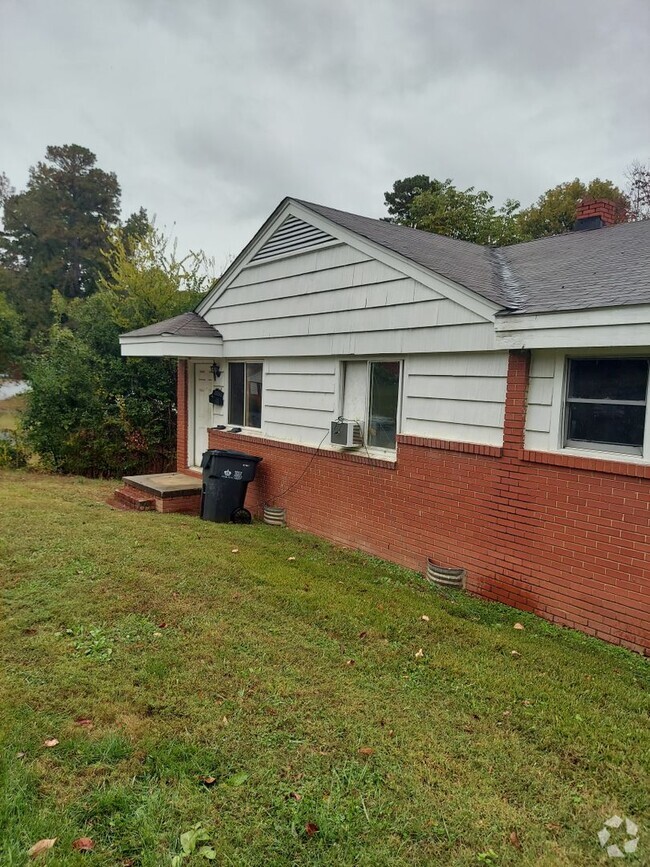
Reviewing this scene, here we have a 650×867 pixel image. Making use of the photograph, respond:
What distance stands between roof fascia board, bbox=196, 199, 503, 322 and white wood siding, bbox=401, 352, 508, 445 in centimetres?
51

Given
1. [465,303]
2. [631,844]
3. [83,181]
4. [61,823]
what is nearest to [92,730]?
[61,823]

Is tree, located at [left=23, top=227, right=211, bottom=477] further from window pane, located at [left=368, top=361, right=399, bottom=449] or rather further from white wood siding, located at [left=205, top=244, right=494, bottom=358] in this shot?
window pane, located at [left=368, top=361, right=399, bottom=449]

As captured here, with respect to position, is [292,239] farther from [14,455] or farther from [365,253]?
[14,455]

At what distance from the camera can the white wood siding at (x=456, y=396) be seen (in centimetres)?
515

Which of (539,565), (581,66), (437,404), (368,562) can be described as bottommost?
(368,562)

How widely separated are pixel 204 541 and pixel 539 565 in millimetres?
3871

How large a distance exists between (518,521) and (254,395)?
5401mm

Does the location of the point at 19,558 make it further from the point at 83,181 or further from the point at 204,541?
the point at 83,181

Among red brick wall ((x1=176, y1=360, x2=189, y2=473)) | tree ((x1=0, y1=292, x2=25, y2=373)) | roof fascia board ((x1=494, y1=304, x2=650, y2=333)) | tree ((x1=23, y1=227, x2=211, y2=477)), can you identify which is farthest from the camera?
tree ((x1=0, y1=292, x2=25, y2=373))

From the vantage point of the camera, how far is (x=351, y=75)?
11953 mm

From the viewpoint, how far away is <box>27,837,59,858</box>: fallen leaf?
83.8 inches

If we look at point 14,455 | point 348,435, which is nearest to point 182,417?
point 14,455

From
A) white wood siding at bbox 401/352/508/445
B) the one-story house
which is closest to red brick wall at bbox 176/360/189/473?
the one-story house

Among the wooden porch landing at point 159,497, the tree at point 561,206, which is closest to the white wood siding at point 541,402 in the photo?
the wooden porch landing at point 159,497
